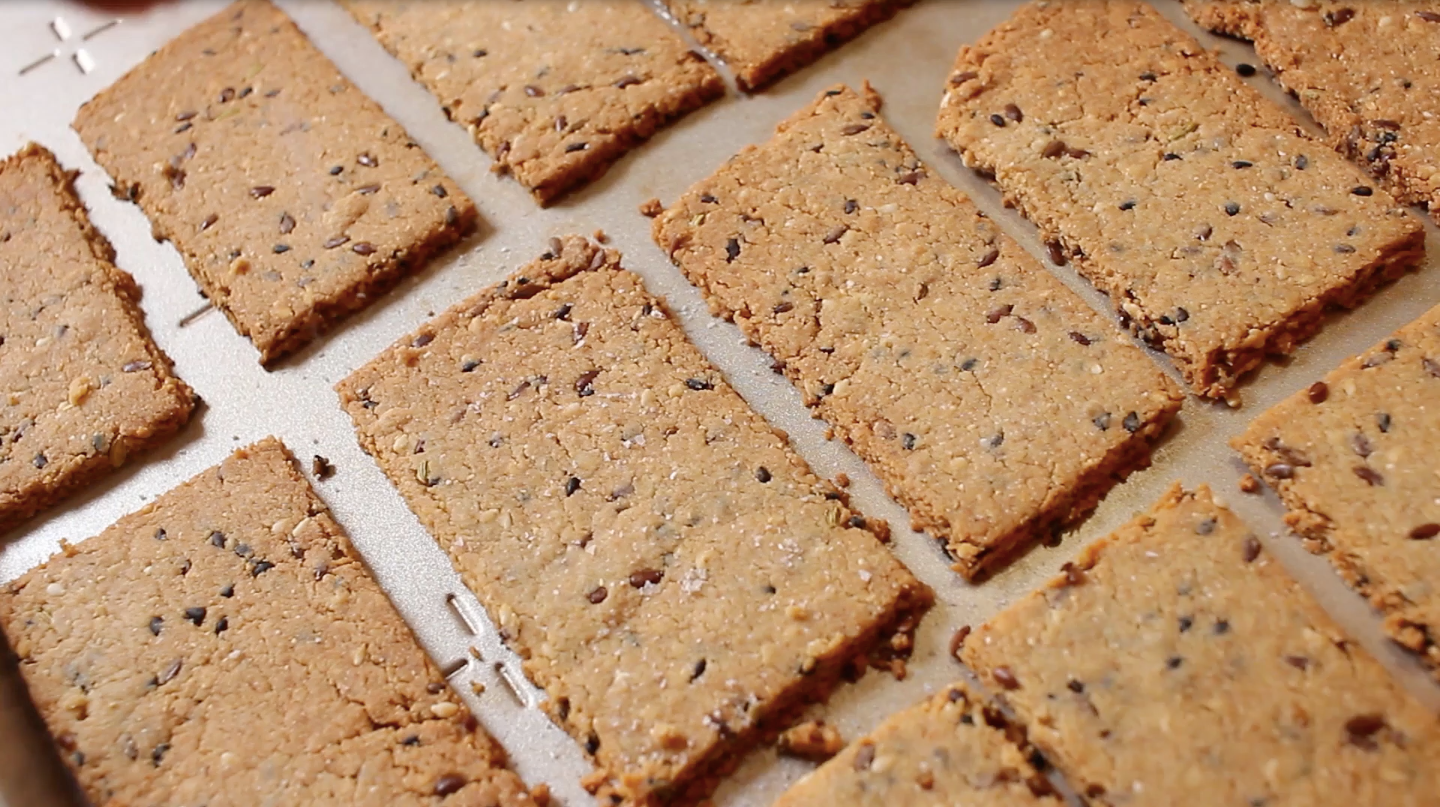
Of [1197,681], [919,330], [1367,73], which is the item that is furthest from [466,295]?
[1367,73]

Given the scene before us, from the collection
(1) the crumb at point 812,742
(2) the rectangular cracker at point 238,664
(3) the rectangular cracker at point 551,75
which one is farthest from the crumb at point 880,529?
(3) the rectangular cracker at point 551,75

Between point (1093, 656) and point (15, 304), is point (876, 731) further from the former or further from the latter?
point (15, 304)

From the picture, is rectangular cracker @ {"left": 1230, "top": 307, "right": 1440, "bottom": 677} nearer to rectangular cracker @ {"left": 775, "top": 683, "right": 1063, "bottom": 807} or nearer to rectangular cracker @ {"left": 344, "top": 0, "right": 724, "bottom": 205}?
rectangular cracker @ {"left": 775, "top": 683, "right": 1063, "bottom": 807}

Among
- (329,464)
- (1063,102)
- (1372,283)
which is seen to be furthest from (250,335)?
(1372,283)

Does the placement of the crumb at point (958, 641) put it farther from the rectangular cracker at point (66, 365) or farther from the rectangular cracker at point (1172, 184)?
the rectangular cracker at point (66, 365)

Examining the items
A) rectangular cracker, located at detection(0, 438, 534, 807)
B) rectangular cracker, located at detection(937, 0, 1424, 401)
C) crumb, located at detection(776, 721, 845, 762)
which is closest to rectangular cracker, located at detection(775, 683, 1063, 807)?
crumb, located at detection(776, 721, 845, 762)

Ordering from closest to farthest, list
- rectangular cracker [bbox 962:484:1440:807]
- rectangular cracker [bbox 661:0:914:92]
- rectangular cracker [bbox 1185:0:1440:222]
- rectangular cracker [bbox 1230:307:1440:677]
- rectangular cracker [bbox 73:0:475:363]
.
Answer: rectangular cracker [bbox 962:484:1440:807]
rectangular cracker [bbox 1230:307:1440:677]
rectangular cracker [bbox 1185:0:1440:222]
rectangular cracker [bbox 73:0:475:363]
rectangular cracker [bbox 661:0:914:92]
